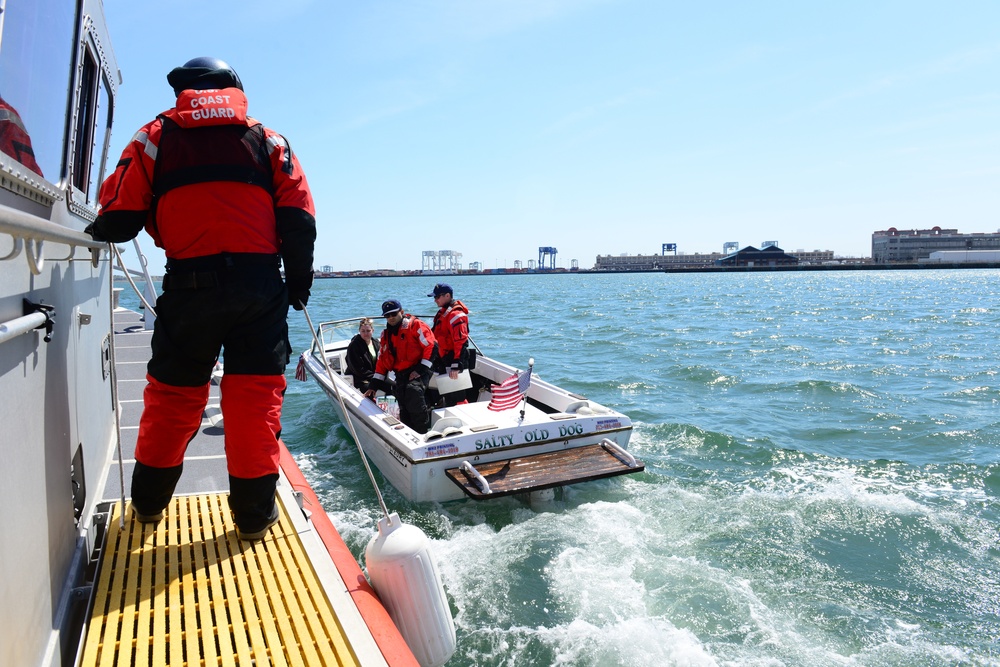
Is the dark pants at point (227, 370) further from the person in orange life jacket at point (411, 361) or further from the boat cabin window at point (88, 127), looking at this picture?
the person in orange life jacket at point (411, 361)

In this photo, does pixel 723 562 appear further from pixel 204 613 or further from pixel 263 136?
pixel 263 136

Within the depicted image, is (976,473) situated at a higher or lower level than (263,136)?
lower

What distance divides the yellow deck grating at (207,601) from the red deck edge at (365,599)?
126 millimetres

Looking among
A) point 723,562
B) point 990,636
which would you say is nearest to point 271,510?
point 723,562

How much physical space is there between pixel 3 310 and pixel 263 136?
1346 millimetres

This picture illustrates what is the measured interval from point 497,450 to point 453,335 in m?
2.21

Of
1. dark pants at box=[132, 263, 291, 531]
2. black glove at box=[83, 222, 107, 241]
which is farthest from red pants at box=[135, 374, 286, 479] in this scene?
black glove at box=[83, 222, 107, 241]

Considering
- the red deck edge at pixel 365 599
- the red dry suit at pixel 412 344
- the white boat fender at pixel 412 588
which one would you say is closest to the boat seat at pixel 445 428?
the red dry suit at pixel 412 344

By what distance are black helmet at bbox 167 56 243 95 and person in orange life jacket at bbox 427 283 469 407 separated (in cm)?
496

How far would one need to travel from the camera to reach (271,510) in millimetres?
3074

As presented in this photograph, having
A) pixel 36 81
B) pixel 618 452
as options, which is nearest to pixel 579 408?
pixel 618 452

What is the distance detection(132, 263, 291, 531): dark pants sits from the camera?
265 centimetres

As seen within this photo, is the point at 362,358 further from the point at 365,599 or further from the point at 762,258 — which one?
the point at 762,258

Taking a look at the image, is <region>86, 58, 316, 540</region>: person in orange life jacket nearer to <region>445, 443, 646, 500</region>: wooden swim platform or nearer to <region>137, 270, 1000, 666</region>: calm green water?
<region>137, 270, 1000, 666</region>: calm green water
